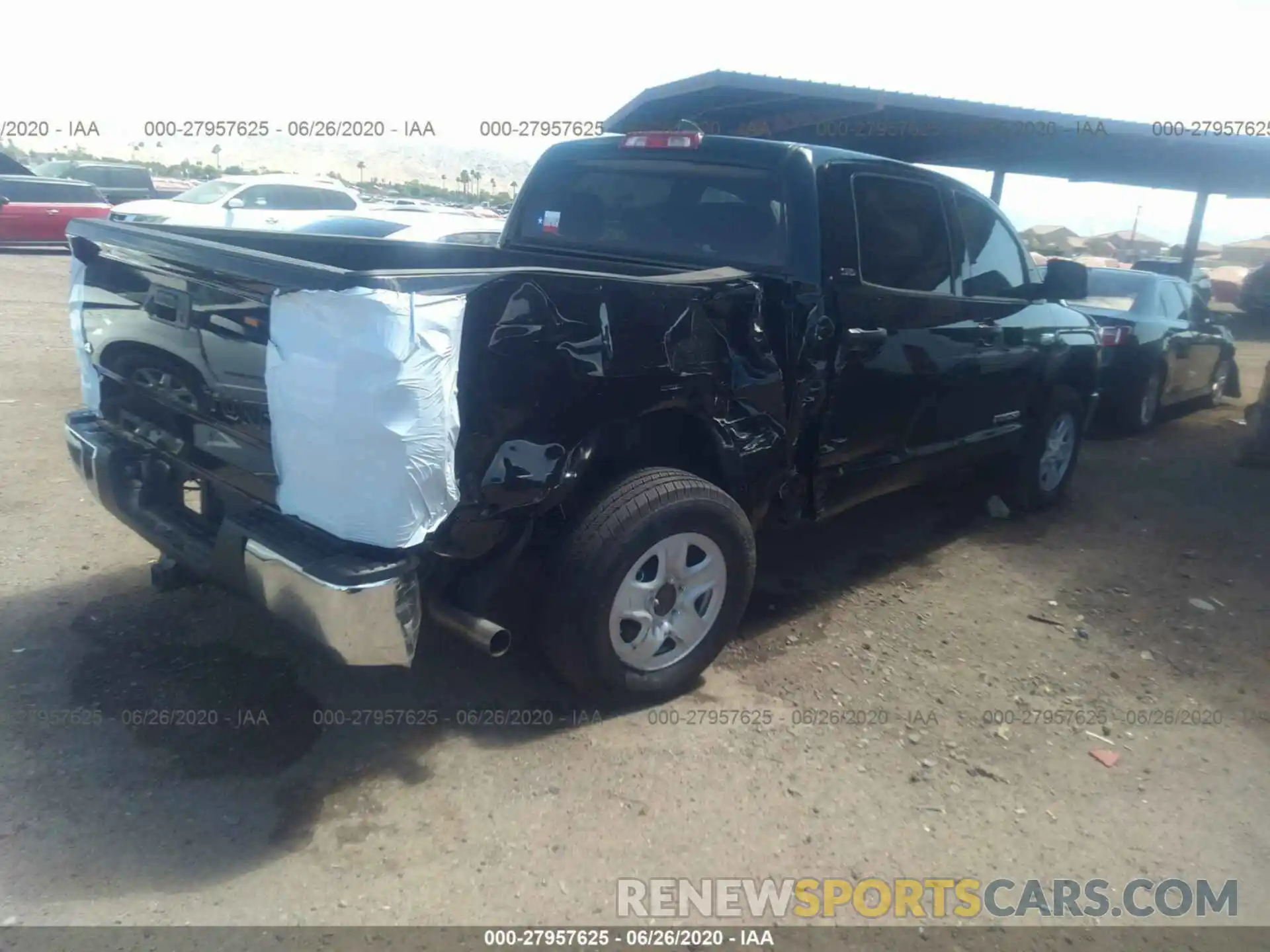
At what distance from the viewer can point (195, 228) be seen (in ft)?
12.4

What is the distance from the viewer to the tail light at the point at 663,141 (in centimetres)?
412

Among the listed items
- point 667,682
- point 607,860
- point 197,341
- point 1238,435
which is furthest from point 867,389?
point 1238,435

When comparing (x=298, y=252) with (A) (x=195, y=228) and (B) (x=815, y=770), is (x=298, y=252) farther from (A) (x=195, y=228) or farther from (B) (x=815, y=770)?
(B) (x=815, y=770)

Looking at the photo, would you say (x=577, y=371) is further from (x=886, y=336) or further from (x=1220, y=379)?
(x=1220, y=379)

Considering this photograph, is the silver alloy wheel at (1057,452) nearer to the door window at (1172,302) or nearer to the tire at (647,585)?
the tire at (647,585)

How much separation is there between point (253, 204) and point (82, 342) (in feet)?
50.9

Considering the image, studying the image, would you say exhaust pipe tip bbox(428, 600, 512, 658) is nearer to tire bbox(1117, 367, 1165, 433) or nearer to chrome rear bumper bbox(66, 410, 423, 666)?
chrome rear bumper bbox(66, 410, 423, 666)

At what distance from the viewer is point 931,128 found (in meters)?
12.1

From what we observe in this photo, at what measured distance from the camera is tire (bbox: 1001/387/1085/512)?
576 centimetres

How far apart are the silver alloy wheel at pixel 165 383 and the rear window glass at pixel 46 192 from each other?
1728cm

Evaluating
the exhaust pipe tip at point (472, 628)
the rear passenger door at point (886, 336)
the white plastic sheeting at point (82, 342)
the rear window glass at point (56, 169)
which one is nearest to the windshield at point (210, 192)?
the rear window glass at point (56, 169)

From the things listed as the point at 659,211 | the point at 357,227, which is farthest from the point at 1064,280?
the point at 357,227

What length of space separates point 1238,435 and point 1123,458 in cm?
176

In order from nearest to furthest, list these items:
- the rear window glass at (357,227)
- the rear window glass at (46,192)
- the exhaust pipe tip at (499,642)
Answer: the exhaust pipe tip at (499,642) < the rear window glass at (357,227) < the rear window glass at (46,192)
